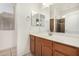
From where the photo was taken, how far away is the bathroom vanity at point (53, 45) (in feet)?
4.40

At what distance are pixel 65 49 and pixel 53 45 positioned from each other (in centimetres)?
17

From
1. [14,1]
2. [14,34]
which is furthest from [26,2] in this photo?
[14,34]

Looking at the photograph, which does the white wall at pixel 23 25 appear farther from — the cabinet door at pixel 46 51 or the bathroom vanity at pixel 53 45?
the cabinet door at pixel 46 51

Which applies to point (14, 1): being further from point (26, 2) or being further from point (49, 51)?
point (49, 51)

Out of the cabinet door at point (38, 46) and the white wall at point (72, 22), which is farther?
the cabinet door at point (38, 46)

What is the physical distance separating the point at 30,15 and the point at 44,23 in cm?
22

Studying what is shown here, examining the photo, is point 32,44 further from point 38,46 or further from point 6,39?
point 6,39

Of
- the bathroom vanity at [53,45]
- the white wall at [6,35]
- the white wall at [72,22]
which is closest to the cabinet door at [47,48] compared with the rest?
the bathroom vanity at [53,45]

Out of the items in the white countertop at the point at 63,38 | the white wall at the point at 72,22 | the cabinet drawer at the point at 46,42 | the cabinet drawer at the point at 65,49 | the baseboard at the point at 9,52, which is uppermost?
the white wall at the point at 72,22

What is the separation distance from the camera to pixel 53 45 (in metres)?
1.47

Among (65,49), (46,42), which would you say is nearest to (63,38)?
(65,49)

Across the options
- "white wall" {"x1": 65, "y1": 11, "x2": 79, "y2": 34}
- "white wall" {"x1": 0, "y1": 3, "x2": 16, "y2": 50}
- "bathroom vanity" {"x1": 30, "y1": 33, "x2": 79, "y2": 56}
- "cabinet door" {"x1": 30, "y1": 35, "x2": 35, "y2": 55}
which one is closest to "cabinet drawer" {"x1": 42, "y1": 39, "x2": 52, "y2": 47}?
Result: "bathroom vanity" {"x1": 30, "y1": 33, "x2": 79, "y2": 56}

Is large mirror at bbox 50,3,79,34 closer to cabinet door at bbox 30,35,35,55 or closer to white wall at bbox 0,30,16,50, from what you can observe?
cabinet door at bbox 30,35,35,55

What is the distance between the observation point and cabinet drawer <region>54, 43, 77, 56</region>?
4.35 ft
